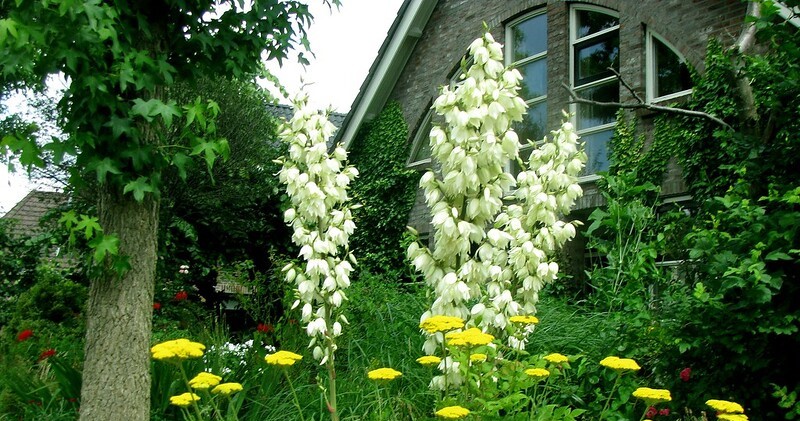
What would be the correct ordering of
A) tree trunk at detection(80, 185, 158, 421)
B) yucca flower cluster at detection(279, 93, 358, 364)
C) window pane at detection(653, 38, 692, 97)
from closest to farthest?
yucca flower cluster at detection(279, 93, 358, 364)
tree trunk at detection(80, 185, 158, 421)
window pane at detection(653, 38, 692, 97)

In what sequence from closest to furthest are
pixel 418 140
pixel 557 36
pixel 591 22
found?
1. pixel 591 22
2. pixel 557 36
3. pixel 418 140

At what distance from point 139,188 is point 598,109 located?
716 centimetres

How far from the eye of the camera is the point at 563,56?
423 inches

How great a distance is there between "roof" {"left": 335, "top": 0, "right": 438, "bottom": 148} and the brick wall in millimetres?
141

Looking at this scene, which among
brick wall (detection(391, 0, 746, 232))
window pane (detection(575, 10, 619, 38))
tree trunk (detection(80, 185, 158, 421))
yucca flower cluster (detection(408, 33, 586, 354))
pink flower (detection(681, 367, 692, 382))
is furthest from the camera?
window pane (detection(575, 10, 619, 38))

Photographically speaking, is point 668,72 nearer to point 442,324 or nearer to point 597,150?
point 597,150

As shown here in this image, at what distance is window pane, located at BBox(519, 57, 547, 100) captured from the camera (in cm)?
1130

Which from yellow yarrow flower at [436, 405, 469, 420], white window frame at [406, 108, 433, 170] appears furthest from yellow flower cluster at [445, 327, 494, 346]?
white window frame at [406, 108, 433, 170]

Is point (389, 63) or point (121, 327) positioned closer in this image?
point (121, 327)

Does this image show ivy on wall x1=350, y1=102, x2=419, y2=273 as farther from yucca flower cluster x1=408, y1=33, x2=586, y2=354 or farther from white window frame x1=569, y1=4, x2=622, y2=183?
yucca flower cluster x1=408, y1=33, x2=586, y2=354

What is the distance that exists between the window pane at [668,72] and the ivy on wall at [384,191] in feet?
13.7

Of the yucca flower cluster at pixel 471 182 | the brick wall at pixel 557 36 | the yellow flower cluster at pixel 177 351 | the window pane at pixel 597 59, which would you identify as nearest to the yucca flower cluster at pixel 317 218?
the yucca flower cluster at pixel 471 182

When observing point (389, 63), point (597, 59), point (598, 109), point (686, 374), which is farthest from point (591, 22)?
point (686, 374)

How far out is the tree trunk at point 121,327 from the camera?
15.0ft
